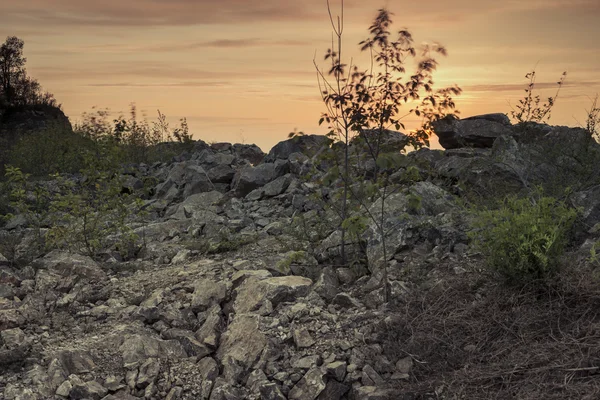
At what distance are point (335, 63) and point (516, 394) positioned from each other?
382cm

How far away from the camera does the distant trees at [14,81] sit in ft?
105

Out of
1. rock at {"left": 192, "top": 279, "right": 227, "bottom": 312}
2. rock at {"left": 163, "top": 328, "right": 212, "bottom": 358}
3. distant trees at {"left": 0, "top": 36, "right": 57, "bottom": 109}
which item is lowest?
rock at {"left": 163, "top": 328, "right": 212, "bottom": 358}

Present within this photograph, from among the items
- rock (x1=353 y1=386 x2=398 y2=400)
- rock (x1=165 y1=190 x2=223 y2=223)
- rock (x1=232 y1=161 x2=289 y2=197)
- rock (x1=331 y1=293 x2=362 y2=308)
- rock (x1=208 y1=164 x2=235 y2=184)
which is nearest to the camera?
rock (x1=353 y1=386 x2=398 y2=400)

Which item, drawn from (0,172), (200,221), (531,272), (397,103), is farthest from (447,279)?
(0,172)

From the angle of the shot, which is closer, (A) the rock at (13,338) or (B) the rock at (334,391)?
(B) the rock at (334,391)

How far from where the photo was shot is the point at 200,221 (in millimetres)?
9703

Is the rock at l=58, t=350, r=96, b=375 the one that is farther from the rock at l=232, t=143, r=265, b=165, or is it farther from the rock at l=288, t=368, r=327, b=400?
the rock at l=232, t=143, r=265, b=165

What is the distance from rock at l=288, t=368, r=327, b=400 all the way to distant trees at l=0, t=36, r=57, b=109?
1213 inches

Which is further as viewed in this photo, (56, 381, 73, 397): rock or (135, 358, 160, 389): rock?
(135, 358, 160, 389): rock

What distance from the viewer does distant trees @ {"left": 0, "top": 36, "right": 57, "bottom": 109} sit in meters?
32.0

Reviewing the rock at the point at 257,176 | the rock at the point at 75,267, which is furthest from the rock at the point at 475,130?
the rock at the point at 75,267

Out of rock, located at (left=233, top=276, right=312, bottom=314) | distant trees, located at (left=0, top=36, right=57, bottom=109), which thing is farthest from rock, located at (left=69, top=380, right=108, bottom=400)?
distant trees, located at (left=0, top=36, right=57, bottom=109)

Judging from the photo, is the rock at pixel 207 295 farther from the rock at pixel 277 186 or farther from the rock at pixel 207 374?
the rock at pixel 277 186

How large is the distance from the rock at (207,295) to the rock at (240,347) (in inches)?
22.6
